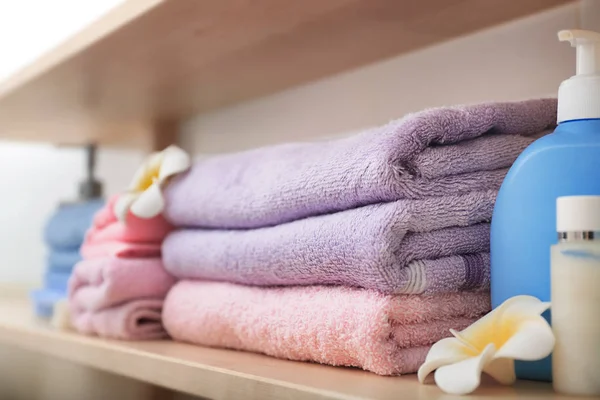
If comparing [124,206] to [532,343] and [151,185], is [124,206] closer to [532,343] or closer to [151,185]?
[151,185]

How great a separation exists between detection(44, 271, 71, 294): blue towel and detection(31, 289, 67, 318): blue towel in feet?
0.05

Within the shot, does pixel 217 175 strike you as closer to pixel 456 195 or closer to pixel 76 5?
pixel 456 195

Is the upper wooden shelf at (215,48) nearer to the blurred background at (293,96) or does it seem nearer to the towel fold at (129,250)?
the blurred background at (293,96)

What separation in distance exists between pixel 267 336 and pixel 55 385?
94cm

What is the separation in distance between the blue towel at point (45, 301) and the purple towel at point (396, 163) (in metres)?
0.42

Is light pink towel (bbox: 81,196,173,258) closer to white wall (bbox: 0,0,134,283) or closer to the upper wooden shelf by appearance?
the upper wooden shelf

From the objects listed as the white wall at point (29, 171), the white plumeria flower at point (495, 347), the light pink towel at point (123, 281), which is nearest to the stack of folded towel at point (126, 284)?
the light pink towel at point (123, 281)

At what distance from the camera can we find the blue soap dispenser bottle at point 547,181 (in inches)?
16.3

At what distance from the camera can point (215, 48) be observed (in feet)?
2.43

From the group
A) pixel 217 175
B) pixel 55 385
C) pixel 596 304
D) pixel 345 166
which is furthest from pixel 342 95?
pixel 55 385

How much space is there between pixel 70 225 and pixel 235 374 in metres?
0.59

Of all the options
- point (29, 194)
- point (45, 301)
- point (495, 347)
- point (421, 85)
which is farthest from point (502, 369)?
point (29, 194)

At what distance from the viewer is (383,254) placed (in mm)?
457

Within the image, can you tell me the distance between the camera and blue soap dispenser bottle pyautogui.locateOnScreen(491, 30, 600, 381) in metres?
0.42
